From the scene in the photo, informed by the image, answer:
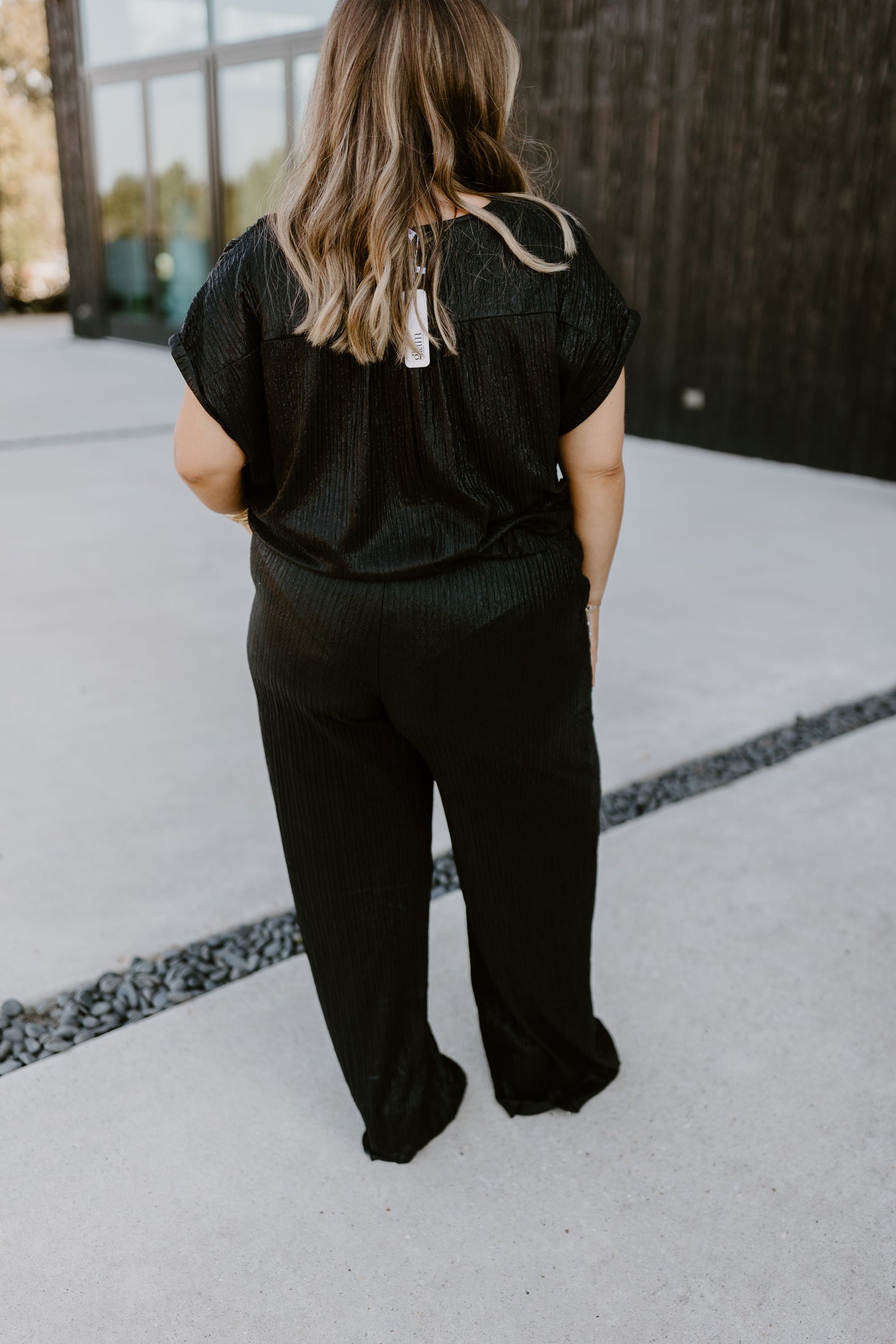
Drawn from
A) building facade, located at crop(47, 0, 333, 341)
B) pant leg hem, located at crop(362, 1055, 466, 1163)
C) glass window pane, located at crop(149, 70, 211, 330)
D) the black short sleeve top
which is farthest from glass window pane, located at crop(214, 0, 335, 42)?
pant leg hem, located at crop(362, 1055, 466, 1163)

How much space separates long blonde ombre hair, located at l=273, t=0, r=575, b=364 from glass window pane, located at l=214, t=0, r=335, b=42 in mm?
8643

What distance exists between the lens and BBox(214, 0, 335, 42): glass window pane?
9.22 m

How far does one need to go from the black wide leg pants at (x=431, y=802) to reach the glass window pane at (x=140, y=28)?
10.6 metres

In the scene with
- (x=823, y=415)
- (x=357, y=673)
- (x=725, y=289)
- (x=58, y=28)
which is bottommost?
(x=823, y=415)

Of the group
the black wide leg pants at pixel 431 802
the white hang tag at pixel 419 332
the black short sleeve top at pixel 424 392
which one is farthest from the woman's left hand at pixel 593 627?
the white hang tag at pixel 419 332

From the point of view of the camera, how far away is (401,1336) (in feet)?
4.72

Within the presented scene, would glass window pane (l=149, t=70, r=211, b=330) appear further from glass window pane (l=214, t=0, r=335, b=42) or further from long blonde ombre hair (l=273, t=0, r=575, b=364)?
long blonde ombre hair (l=273, t=0, r=575, b=364)

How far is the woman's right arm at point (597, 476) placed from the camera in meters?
1.45

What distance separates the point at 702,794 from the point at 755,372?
4418 millimetres

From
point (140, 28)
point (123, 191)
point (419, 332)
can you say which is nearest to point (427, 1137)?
point (419, 332)

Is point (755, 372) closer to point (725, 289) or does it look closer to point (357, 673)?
point (725, 289)

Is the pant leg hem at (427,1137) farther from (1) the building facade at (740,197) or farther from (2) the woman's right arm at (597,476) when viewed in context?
(1) the building facade at (740,197)

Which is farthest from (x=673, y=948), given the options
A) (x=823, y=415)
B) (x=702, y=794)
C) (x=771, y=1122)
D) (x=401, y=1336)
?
(x=823, y=415)

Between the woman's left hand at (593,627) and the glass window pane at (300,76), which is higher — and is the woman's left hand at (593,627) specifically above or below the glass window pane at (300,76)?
below
